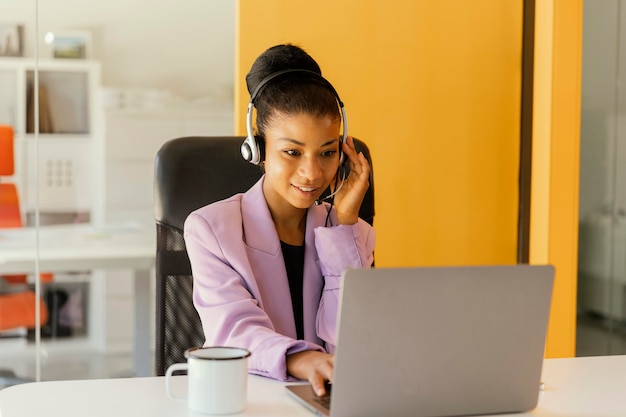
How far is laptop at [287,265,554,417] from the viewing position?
105 cm

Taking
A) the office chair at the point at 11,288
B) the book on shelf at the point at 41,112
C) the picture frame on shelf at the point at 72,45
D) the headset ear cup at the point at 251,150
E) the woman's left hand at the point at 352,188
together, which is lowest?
the office chair at the point at 11,288

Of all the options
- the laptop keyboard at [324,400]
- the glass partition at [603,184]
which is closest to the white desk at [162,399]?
the laptop keyboard at [324,400]

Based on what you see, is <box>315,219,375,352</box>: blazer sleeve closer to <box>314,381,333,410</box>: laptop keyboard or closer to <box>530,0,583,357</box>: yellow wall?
<box>314,381,333,410</box>: laptop keyboard

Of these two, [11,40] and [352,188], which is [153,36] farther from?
[352,188]

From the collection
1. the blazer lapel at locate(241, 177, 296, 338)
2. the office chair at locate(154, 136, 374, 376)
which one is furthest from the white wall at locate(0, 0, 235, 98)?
the blazer lapel at locate(241, 177, 296, 338)

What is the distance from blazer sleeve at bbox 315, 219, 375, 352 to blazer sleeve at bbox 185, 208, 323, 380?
140 millimetres

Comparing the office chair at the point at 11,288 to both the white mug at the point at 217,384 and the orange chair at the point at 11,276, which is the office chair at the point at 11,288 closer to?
the orange chair at the point at 11,276

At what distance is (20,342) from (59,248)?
12.4 inches

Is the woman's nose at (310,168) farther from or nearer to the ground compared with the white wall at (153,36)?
nearer to the ground

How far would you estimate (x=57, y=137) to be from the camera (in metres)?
2.77

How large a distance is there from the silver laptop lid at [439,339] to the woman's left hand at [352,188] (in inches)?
29.1

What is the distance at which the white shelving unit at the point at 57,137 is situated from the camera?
8.97ft

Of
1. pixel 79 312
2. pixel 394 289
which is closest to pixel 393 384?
pixel 394 289

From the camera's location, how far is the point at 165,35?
2822mm
